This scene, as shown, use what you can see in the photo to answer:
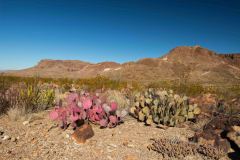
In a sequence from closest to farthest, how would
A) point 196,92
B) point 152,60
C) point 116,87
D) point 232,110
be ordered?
point 232,110 < point 196,92 < point 116,87 < point 152,60

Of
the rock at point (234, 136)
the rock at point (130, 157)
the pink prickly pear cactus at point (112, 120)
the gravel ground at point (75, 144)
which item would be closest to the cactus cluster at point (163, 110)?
the gravel ground at point (75, 144)

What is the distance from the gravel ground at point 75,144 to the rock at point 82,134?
0.26ft

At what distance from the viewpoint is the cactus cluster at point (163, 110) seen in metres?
5.57

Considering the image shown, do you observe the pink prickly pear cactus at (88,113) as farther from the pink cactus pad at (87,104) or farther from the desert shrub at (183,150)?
the desert shrub at (183,150)

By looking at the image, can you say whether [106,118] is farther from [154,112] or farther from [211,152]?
[211,152]

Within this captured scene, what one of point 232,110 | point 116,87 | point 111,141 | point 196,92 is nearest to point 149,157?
point 111,141

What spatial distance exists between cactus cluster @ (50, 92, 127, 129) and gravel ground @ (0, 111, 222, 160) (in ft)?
Result: 0.56

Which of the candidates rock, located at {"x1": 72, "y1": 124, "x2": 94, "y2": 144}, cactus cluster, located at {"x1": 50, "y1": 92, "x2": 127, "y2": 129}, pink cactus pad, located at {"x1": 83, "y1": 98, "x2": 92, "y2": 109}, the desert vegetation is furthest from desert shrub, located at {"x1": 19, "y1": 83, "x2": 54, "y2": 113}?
rock, located at {"x1": 72, "y1": 124, "x2": 94, "y2": 144}

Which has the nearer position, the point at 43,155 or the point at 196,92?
the point at 43,155

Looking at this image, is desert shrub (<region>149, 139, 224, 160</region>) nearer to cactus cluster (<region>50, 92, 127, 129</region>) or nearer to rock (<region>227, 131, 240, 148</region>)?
rock (<region>227, 131, 240, 148</region>)

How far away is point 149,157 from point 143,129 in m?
1.25

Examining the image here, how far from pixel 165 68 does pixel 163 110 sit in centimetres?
5608

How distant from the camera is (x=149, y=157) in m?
3.88

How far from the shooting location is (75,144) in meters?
4.21
